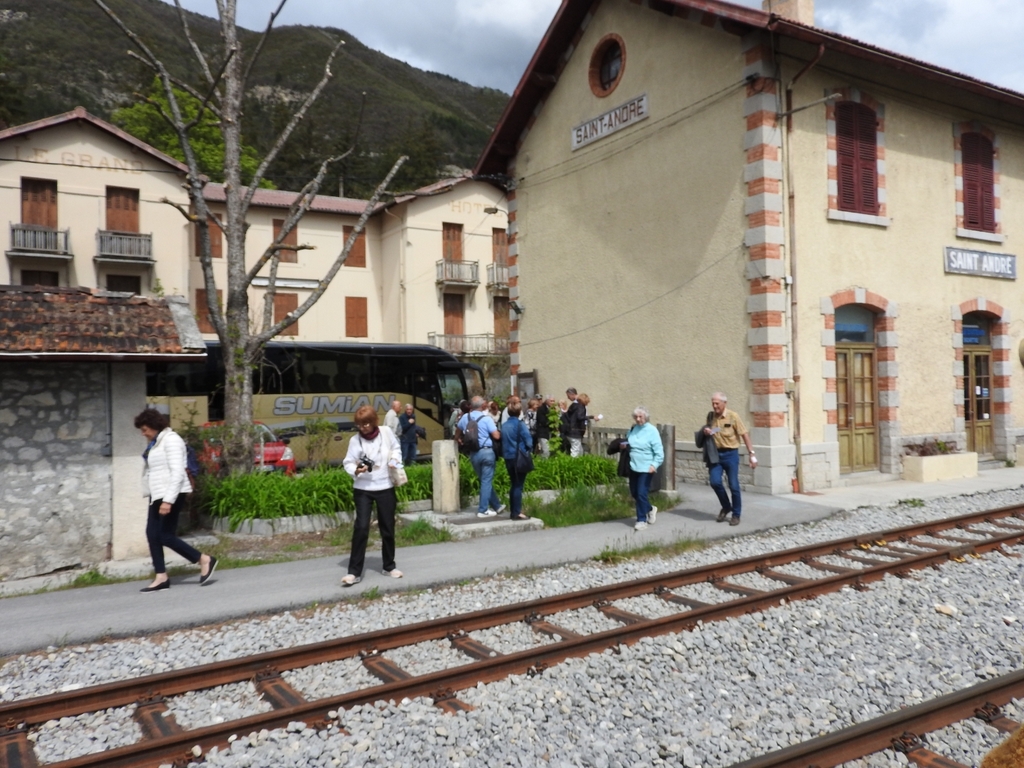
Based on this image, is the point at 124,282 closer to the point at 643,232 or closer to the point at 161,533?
the point at 643,232

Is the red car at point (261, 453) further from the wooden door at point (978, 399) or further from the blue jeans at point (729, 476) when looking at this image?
the wooden door at point (978, 399)

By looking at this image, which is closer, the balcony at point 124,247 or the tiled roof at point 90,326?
the tiled roof at point 90,326

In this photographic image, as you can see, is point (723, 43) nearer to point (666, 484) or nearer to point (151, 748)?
point (666, 484)

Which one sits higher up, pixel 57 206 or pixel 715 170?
pixel 57 206

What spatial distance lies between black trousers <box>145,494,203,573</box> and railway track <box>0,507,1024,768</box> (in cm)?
269

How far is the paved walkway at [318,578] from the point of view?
22.6 feet

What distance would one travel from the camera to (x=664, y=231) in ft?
50.8

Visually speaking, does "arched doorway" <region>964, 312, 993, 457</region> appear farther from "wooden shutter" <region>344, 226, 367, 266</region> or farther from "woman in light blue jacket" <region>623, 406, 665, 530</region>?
"wooden shutter" <region>344, 226, 367, 266</region>

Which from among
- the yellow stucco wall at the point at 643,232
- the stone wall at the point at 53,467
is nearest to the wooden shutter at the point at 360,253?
the yellow stucco wall at the point at 643,232

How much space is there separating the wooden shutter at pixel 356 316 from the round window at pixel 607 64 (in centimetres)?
2263

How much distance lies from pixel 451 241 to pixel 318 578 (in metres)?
31.2

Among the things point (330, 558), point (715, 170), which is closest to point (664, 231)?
point (715, 170)

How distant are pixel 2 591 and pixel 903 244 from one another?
48.9 ft

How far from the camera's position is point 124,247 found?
104 ft
